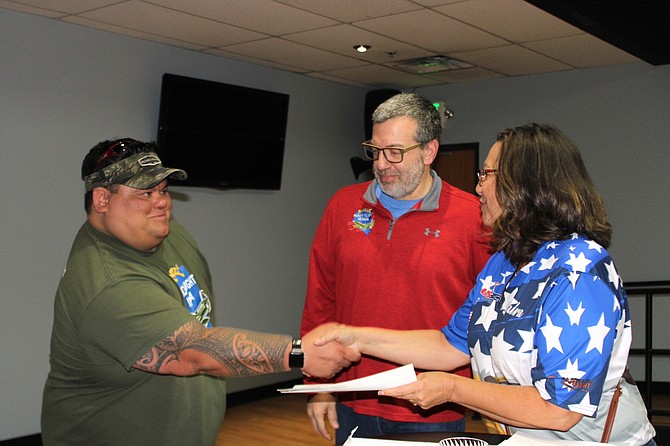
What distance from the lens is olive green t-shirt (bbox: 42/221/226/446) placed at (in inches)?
80.0

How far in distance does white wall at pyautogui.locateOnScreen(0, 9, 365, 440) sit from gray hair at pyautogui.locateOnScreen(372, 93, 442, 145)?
332cm

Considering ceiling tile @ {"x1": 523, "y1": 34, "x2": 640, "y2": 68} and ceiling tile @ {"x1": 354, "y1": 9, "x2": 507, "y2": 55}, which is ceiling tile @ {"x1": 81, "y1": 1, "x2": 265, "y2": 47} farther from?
ceiling tile @ {"x1": 523, "y1": 34, "x2": 640, "y2": 68}

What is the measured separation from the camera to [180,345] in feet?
6.65

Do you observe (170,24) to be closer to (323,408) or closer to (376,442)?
(323,408)

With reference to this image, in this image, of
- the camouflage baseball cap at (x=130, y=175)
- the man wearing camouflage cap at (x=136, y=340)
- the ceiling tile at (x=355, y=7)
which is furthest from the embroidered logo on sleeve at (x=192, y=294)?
the ceiling tile at (x=355, y=7)

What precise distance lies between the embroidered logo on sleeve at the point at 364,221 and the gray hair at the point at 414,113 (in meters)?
0.33

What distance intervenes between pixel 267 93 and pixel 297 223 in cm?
134

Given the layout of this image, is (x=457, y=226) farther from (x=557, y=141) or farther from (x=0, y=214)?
(x=0, y=214)

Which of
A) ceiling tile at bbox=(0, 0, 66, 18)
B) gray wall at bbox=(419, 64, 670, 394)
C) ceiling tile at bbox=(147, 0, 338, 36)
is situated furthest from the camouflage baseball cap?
gray wall at bbox=(419, 64, 670, 394)

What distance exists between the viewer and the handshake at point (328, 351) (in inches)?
90.1

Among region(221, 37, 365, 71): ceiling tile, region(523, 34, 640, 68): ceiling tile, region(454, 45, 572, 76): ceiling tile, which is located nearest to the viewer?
region(523, 34, 640, 68): ceiling tile

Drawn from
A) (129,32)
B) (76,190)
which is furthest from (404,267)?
(129,32)

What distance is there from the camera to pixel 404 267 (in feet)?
8.98

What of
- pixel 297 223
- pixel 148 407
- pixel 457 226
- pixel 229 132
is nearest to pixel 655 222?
pixel 297 223
